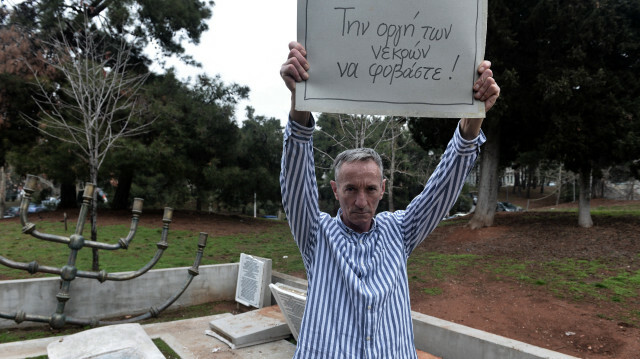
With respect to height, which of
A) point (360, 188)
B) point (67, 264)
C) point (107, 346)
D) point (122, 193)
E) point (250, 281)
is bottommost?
point (250, 281)

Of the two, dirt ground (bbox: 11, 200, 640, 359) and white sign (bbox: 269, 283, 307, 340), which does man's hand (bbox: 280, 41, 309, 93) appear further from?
dirt ground (bbox: 11, 200, 640, 359)

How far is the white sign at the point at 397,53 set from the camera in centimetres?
148

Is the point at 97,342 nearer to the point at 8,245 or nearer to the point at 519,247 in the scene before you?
the point at 8,245

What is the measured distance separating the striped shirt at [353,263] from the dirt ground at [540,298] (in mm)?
3751

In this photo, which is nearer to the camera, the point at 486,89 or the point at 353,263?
the point at 353,263

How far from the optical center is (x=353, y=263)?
1.39 m

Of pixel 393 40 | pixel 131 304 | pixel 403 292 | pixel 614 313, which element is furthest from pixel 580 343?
pixel 131 304

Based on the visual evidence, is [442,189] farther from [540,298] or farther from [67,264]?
[540,298]

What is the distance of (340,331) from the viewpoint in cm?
133

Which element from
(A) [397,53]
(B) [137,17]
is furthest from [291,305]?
(B) [137,17]

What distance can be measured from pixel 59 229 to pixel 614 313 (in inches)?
527

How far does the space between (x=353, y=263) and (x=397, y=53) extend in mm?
833

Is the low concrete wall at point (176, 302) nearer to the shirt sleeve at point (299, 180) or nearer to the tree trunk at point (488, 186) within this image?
the shirt sleeve at point (299, 180)

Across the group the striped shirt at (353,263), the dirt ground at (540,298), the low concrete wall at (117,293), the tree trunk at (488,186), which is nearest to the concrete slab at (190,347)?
the low concrete wall at (117,293)
